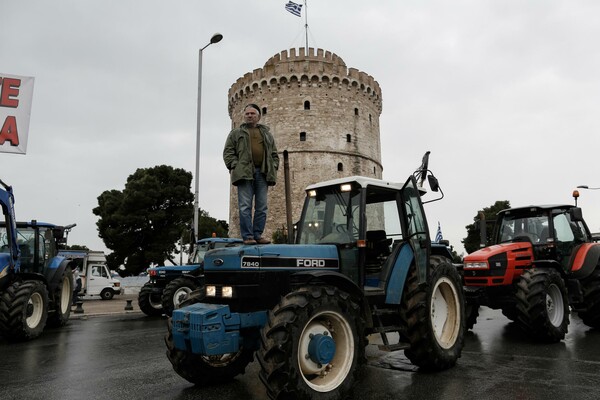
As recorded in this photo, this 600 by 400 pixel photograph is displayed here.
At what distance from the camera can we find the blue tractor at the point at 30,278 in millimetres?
8031

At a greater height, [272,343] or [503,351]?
[272,343]

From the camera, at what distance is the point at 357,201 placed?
5.05 metres

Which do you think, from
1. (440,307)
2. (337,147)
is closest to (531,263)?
(440,307)

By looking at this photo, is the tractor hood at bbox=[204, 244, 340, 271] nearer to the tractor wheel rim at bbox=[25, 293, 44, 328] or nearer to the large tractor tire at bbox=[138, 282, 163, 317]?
the tractor wheel rim at bbox=[25, 293, 44, 328]

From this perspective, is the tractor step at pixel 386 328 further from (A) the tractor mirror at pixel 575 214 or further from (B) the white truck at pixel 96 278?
(B) the white truck at pixel 96 278

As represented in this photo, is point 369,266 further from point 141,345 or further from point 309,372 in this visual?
point 141,345

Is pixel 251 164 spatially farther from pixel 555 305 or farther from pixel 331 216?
pixel 555 305

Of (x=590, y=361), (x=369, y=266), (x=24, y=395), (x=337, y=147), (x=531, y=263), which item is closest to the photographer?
(x=24, y=395)

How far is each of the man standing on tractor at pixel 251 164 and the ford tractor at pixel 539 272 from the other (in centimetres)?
426

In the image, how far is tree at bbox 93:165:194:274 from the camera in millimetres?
34656

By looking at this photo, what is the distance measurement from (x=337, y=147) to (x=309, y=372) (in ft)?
113

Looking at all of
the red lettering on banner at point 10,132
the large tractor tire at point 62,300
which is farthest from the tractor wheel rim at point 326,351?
the red lettering on banner at point 10,132

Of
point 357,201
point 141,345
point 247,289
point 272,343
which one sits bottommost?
point 141,345

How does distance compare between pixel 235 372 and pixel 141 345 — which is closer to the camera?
pixel 235 372
